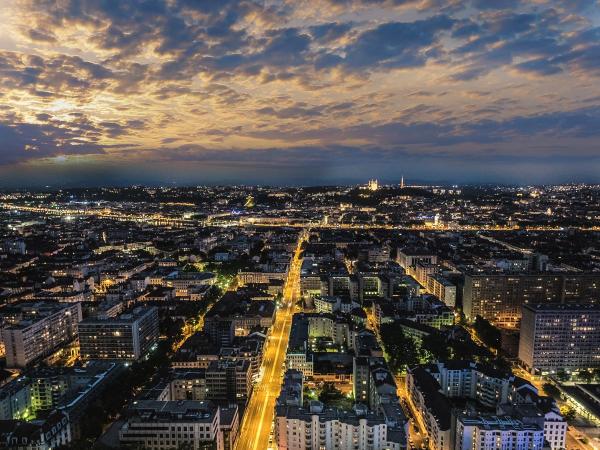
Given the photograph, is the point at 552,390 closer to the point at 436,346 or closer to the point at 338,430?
the point at 436,346

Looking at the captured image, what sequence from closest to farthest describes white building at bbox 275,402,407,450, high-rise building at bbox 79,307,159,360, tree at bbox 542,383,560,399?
white building at bbox 275,402,407,450 < tree at bbox 542,383,560,399 < high-rise building at bbox 79,307,159,360

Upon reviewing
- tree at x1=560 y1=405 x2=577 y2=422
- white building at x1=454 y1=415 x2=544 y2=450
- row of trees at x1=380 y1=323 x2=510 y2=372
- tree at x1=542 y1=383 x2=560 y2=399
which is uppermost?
white building at x1=454 y1=415 x2=544 y2=450

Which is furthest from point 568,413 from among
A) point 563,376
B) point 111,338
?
point 111,338

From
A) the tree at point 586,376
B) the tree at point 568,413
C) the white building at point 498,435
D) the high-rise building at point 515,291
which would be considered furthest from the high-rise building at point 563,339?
the white building at point 498,435

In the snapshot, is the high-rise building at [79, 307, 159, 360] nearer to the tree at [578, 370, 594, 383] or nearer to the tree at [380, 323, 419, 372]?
the tree at [380, 323, 419, 372]

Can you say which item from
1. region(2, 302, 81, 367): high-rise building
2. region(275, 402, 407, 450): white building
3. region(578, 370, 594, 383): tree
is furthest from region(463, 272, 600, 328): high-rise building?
region(2, 302, 81, 367): high-rise building
